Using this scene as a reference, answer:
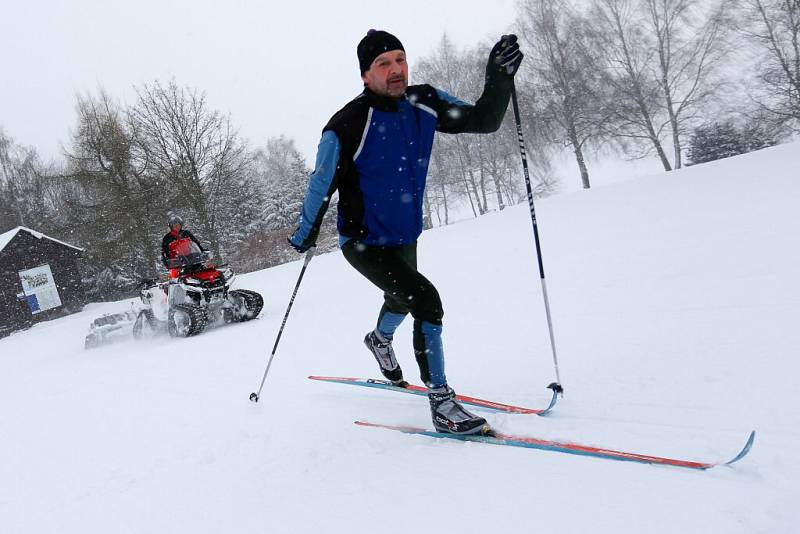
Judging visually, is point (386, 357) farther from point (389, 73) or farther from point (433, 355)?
point (389, 73)

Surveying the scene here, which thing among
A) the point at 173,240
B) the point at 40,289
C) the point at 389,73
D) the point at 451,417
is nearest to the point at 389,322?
the point at 451,417

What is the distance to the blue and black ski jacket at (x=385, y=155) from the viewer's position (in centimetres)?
272

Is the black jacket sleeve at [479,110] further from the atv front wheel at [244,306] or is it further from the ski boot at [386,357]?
the atv front wheel at [244,306]

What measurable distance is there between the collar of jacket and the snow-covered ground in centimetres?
185

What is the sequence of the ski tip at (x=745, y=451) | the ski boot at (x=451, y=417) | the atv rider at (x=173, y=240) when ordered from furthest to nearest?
the atv rider at (x=173, y=240) < the ski boot at (x=451, y=417) < the ski tip at (x=745, y=451)

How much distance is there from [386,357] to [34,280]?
1007 inches

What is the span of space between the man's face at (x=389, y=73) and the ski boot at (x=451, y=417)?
5.52 ft

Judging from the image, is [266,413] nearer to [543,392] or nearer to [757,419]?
[543,392]

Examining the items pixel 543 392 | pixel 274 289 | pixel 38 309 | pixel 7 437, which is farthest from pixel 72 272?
pixel 543 392

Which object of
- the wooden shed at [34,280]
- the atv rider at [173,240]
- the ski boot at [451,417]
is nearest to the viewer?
the ski boot at [451,417]

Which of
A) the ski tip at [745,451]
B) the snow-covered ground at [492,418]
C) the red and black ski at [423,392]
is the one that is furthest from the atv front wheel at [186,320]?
the ski tip at [745,451]

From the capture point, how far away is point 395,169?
2811 millimetres

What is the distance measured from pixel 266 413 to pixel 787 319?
3.68 metres

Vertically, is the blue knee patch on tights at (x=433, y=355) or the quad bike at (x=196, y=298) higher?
the quad bike at (x=196, y=298)
